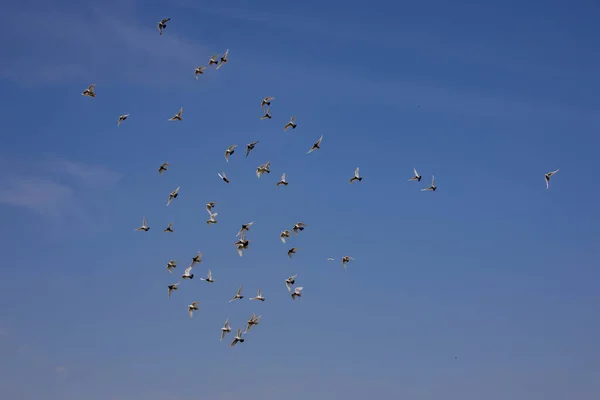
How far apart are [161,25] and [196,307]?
160ft

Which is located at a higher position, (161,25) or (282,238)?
(161,25)

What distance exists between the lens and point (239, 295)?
166 meters

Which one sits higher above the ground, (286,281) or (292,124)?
(292,124)

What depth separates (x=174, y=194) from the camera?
545 feet

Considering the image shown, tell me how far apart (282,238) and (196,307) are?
808 inches

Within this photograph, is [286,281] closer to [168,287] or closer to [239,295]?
[239,295]

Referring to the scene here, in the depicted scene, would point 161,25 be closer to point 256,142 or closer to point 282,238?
point 256,142

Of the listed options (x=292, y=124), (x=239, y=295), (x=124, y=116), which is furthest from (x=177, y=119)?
(x=239, y=295)

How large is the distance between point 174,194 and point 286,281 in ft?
80.8

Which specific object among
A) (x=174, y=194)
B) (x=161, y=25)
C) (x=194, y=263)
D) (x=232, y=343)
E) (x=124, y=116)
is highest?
(x=161, y=25)

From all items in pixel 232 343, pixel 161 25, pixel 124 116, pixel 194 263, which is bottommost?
pixel 232 343

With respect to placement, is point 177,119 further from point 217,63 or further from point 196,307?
point 196,307

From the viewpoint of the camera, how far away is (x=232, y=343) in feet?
530

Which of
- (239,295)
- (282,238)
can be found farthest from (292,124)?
(239,295)
